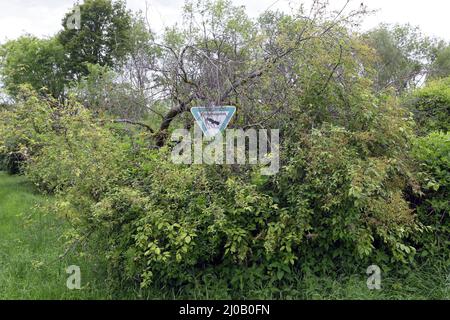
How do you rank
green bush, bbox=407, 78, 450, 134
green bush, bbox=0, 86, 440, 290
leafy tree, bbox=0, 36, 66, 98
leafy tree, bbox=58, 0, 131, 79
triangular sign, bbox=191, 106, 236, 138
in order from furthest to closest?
leafy tree, bbox=58, 0, 131, 79
leafy tree, bbox=0, 36, 66, 98
green bush, bbox=407, 78, 450, 134
triangular sign, bbox=191, 106, 236, 138
green bush, bbox=0, 86, 440, 290

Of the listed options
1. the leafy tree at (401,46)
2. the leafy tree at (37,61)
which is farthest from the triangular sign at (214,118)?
the leafy tree at (401,46)

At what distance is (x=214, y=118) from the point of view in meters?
4.11

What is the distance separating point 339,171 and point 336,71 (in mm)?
1220

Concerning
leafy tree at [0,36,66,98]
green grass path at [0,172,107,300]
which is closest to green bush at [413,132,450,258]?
green grass path at [0,172,107,300]

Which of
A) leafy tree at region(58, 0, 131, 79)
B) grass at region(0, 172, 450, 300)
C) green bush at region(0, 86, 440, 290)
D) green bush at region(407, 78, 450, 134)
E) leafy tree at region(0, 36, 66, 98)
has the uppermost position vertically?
leafy tree at region(58, 0, 131, 79)

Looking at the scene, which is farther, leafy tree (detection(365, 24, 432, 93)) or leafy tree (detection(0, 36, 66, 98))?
leafy tree (detection(365, 24, 432, 93))

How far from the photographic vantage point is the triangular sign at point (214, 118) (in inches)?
160

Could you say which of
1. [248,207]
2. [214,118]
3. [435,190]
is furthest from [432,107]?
[248,207]

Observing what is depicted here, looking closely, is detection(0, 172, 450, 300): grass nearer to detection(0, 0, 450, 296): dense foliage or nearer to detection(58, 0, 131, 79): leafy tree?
detection(0, 0, 450, 296): dense foliage

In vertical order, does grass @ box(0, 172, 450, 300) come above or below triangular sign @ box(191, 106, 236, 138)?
below

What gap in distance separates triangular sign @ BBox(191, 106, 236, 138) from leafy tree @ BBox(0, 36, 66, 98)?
9447 millimetres

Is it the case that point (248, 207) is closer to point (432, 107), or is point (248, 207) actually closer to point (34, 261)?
point (34, 261)

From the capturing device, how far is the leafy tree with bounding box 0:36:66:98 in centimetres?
1255

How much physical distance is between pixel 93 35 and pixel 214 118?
13.7 metres
